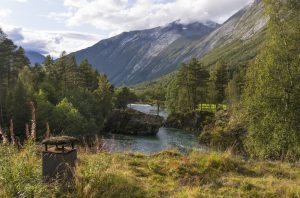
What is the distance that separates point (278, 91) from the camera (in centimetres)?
1833

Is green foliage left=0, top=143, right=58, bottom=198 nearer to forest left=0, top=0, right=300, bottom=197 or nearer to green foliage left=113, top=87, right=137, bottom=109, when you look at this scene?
forest left=0, top=0, right=300, bottom=197

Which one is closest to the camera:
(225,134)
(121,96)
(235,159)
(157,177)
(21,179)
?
(21,179)

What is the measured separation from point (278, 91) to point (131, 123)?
55740mm

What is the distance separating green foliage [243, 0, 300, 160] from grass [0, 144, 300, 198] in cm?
580

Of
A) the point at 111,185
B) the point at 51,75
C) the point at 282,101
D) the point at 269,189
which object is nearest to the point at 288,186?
the point at 269,189

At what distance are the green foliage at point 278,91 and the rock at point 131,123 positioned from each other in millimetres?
50602

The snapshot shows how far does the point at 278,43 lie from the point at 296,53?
3.56ft

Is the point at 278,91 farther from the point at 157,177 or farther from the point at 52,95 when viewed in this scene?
the point at 52,95

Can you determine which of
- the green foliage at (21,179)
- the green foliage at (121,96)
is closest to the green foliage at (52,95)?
the green foliage at (121,96)

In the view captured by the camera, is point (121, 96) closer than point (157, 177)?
No

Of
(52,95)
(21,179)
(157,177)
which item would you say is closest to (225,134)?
(52,95)

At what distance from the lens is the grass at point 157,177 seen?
7.58m

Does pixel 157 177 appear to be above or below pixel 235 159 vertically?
below

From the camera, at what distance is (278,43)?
1884 cm
